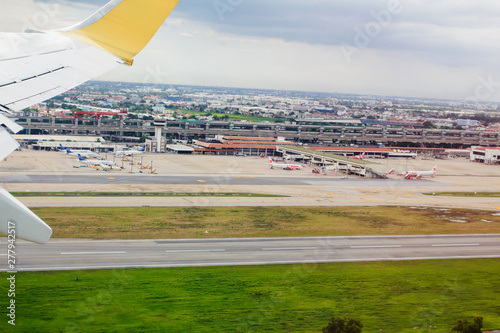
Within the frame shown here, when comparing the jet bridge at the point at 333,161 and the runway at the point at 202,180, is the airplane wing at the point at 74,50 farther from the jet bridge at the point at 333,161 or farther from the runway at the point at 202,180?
the jet bridge at the point at 333,161

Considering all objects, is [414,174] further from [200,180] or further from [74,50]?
[74,50]

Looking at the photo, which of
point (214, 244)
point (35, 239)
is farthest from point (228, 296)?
point (35, 239)

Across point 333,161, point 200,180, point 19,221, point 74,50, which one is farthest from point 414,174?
point 19,221

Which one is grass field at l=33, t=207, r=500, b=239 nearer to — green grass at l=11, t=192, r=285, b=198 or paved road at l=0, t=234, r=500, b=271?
paved road at l=0, t=234, r=500, b=271

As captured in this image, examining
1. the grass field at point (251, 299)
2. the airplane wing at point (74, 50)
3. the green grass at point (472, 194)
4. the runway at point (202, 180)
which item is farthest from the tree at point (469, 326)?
the green grass at point (472, 194)

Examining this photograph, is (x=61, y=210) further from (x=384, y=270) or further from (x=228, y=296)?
(x=384, y=270)

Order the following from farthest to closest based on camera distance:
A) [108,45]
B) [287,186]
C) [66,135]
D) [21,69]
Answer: [66,135], [287,186], [108,45], [21,69]
